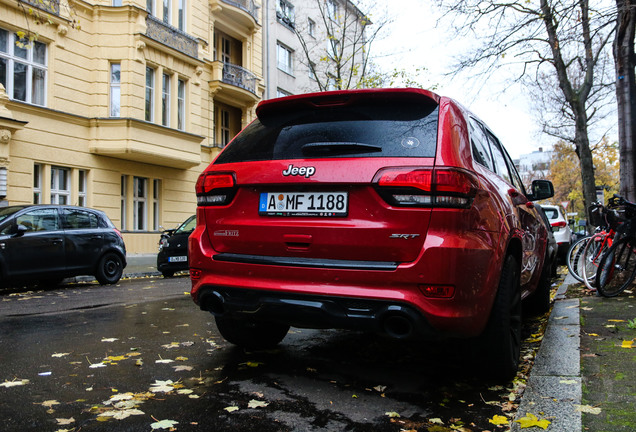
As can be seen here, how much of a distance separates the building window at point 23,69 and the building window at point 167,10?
5440 millimetres

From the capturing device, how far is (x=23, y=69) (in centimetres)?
1592

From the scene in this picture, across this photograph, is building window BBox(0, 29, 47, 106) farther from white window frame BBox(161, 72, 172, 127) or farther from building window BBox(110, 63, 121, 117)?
white window frame BBox(161, 72, 172, 127)

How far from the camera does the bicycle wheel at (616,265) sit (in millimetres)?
6844

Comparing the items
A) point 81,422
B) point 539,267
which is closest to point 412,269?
point 81,422

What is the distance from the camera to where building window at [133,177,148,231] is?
19781mm

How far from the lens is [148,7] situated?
65.1ft

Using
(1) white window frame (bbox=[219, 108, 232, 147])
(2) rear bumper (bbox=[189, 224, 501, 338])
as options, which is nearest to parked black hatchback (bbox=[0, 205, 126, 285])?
(2) rear bumper (bbox=[189, 224, 501, 338])

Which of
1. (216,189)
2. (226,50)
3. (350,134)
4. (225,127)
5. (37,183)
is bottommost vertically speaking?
(216,189)

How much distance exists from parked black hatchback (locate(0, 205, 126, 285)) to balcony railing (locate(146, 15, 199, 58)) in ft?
32.9

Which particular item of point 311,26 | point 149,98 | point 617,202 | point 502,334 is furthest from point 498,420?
point 311,26

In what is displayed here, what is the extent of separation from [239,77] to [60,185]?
34.5ft

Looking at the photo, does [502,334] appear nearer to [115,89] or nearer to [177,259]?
[177,259]

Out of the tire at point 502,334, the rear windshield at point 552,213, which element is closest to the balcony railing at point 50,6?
the rear windshield at point 552,213

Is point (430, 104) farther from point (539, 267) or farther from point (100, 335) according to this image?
point (100, 335)
